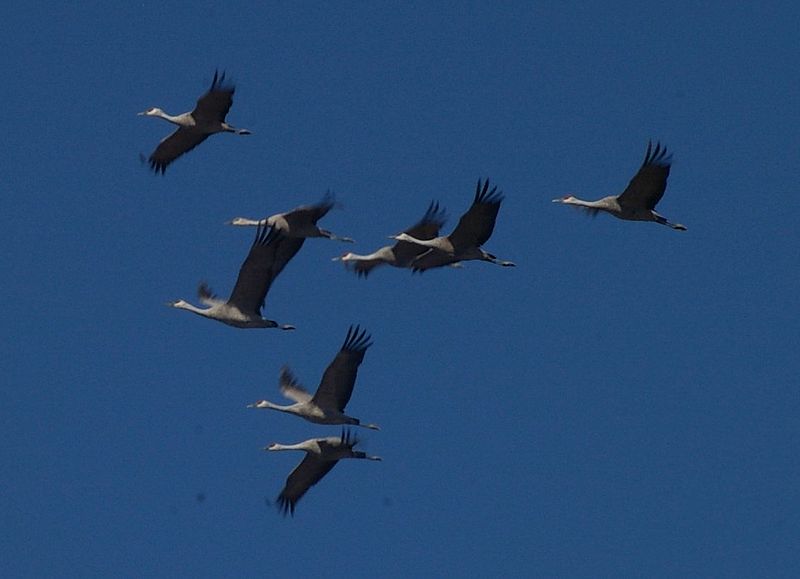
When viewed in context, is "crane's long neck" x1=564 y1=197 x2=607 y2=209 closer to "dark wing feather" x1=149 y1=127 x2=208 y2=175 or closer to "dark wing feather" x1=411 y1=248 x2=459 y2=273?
"dark wing feather" x1=411 y1=248 x2=459 y2=273

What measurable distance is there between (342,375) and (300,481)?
2764 millimetres

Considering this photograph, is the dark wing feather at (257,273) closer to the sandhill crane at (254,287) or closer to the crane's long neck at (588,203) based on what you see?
the sandhill crane at (254,287)

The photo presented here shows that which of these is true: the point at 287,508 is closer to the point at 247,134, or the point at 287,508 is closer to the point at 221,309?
the point at 221,309

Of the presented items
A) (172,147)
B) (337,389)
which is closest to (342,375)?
(337,389)

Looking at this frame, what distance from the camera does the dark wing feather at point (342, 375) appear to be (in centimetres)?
2931

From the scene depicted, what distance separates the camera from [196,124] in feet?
104

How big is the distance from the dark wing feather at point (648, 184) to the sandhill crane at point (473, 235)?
180cm

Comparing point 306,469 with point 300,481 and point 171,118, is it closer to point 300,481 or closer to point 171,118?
point 300,481

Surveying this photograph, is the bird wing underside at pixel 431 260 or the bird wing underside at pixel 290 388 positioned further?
the bird wing underside at pixel 290 388

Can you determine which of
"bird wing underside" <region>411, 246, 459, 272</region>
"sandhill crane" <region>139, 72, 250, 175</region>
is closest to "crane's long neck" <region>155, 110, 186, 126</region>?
"sandhill crane" <region>139, 72, 250, 175</region>

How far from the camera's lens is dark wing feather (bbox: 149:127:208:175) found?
1315 inches

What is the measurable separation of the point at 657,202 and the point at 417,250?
4909 millimetres

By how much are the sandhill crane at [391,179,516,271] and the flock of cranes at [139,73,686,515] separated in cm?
1

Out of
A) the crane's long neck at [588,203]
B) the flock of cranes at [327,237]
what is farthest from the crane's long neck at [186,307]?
the crane's long neck at [588,203]
